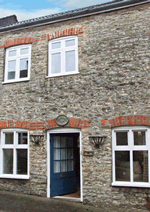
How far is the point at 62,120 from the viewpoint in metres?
8.49

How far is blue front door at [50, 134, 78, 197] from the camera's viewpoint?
8.77 metres

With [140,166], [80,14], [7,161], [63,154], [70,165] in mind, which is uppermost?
[80,14]

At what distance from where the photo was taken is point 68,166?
365 inches

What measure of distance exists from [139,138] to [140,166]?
91 centimetres

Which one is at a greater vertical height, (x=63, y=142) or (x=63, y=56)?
(x=63, y=56)

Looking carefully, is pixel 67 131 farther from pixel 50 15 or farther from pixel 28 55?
pixel 50 15

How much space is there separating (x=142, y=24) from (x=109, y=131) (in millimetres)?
3847

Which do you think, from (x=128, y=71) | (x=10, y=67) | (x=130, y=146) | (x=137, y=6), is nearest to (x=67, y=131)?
(x=130, y=146)

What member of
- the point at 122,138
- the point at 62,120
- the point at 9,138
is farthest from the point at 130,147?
the point at 9,138

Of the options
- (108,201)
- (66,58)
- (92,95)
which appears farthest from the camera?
(66,58)

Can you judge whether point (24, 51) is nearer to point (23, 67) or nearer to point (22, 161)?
point (23, 67)

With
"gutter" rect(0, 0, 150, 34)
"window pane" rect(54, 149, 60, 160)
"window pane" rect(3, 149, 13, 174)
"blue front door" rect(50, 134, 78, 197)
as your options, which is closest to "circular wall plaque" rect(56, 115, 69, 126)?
"blue front door" rect(50, 134, 78, 197)

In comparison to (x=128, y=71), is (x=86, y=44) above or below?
above

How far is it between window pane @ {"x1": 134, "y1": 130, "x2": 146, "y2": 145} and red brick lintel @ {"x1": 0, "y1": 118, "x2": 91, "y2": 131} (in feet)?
5.38
